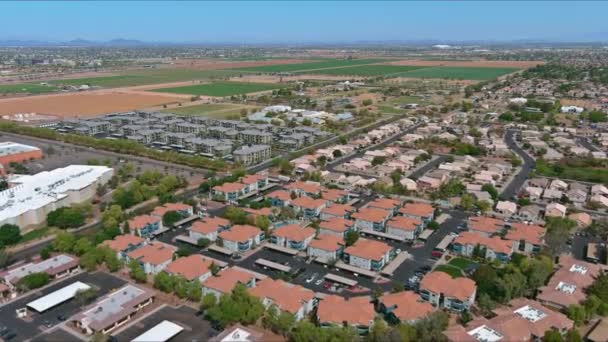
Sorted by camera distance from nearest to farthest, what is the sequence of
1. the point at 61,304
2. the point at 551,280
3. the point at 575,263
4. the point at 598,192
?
1. the point at 61,304
2. the point at 551,280
3. the point at 575,263
4. the point at 598,192

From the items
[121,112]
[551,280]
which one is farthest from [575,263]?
[121,112]

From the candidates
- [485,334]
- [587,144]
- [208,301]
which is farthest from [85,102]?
[485,334]

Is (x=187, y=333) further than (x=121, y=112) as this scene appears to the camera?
No

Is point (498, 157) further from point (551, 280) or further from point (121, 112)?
point (121, 112)

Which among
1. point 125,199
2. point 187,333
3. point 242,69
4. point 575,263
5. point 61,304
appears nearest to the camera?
point 187,333

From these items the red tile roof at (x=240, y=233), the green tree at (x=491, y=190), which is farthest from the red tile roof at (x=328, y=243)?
the green tree at (x=491, y=190)

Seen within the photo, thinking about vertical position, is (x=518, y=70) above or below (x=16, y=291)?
above
